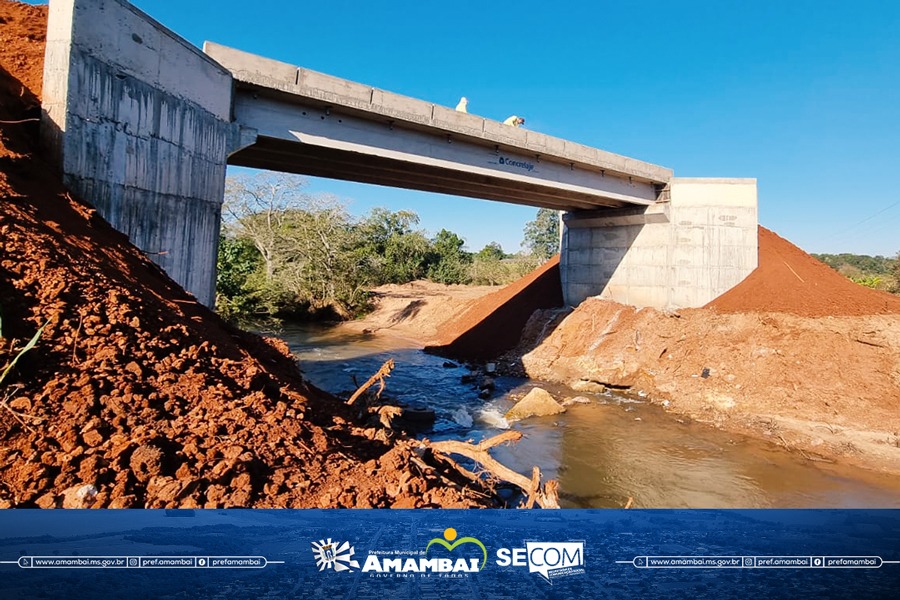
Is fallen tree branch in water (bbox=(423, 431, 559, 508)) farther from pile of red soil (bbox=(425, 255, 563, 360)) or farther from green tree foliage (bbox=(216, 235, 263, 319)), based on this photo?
pile of red soil (bbox=(425, 255, 563, 360))

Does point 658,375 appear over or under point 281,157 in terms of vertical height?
under

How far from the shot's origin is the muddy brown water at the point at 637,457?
9078 millimetres

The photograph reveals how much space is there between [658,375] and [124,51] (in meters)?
18.2

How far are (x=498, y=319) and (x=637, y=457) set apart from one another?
582 inches

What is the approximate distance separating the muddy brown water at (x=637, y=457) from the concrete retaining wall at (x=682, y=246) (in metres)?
7.56

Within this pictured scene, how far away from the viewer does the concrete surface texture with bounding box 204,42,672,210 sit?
11969 mm

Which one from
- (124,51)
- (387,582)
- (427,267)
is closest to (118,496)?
(387,582)

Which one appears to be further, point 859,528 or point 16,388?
point 859,528

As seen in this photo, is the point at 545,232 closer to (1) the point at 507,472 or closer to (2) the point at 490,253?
(2) the point at 490,253

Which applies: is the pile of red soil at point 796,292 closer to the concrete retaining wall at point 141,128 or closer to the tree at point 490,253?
the concrete retaining wall at point 141,128

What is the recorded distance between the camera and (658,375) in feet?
57.1

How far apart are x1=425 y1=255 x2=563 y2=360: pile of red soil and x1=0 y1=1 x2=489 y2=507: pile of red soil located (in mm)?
17990

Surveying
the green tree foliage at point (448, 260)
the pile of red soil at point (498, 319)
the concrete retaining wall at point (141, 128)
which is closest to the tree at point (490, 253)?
the green tree foliage at point (448, 260)

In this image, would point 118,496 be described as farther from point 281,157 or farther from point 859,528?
point 281,157
